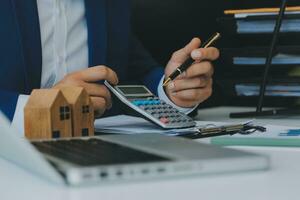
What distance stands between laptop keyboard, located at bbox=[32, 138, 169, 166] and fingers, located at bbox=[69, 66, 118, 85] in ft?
0.96

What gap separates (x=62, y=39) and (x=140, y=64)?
258 mm

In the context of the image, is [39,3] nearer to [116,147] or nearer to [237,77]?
[237,77]

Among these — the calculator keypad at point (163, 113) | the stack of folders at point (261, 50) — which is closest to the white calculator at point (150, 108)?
the calculator keypad at point (163, 113)

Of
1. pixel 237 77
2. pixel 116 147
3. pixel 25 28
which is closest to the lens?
pixel 116 147

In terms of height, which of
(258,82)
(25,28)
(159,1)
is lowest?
(258,82)

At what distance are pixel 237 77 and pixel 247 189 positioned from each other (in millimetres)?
855

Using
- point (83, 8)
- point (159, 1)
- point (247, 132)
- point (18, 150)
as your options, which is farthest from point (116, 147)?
point (159, 1)

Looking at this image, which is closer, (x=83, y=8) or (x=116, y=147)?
(x=116, y=147)

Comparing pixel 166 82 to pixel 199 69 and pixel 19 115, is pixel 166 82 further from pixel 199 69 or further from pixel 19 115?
pixel 19 115

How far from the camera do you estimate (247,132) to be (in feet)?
2.97

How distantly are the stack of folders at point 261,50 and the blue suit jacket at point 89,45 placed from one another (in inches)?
7.2

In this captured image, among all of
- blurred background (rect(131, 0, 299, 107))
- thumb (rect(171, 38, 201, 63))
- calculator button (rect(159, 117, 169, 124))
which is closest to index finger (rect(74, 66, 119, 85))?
calculator button (rect(159, 117, 169, 124))

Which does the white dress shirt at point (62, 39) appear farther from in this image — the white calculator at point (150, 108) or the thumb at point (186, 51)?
the white calculator at point (150, 108)

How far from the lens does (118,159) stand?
0.54 metres
